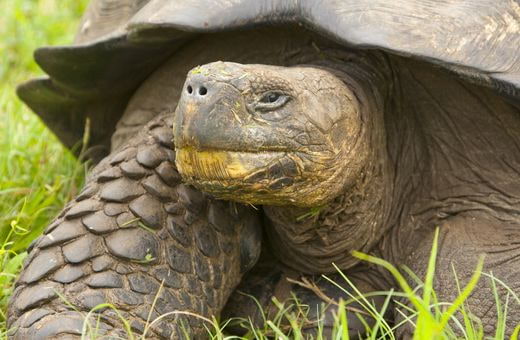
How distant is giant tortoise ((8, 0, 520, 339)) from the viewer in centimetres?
241

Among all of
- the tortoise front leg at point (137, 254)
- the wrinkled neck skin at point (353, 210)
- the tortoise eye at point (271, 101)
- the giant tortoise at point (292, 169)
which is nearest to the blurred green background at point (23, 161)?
the tortoise front leg at point (137, 254)

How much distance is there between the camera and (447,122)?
9.56 ft

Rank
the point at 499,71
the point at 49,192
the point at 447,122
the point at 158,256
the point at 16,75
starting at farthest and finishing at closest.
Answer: the point at 16,75 → the point at 49,192 → the point at 447,122 → the point at 158,256 → the point at 499,71

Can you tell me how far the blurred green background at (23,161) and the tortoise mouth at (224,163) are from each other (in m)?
0.81

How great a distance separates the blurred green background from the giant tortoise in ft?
1.26

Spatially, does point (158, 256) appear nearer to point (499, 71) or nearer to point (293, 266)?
point (293, 266)

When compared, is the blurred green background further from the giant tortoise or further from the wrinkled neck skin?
the wrinkled neck skin

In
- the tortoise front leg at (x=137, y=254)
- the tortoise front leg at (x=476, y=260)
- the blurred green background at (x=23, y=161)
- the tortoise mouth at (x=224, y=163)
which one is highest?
the tortoise mouth at (x=224, y=163)

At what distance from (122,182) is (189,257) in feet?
0.94

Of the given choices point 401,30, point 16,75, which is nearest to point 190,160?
point 401,30

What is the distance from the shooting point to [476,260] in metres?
2.80

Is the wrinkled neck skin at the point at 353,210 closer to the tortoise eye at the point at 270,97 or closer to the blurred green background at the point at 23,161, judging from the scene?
the tortoise eye at the point at 270,97

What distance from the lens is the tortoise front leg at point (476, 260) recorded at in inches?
107

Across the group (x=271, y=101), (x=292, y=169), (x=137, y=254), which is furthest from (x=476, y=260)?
(x=137, y=254)
